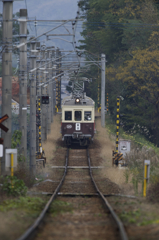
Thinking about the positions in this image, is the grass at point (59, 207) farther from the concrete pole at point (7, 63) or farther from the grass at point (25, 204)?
the concrete pole at point (7, 63)

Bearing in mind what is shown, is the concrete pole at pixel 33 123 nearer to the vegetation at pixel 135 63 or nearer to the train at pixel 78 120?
the train at pixel 78 120

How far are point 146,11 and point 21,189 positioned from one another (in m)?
35.2

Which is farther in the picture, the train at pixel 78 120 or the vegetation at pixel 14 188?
A: the train at pixel 78 120

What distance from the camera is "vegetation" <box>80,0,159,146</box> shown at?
127ft

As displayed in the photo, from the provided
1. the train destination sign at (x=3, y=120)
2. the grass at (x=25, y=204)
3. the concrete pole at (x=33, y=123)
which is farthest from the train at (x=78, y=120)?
the grass at (x=25, y=204)

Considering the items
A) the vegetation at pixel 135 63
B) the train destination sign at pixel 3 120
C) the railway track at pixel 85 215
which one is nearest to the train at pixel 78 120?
the railway track at pixel 85 215

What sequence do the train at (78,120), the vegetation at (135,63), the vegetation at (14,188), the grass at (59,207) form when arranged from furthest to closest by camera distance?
1. the vegetation at (135,63)
2. the train at (78,120)
3. the vegetation at (14,188)
4. the grass at (59,207)

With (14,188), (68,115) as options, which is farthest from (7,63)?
(68,115)

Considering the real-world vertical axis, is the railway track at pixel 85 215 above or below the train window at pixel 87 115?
below

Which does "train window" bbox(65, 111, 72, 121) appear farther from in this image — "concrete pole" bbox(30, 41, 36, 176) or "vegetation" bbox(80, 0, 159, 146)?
"vegetation" bbox(80, 0, 159, 146)

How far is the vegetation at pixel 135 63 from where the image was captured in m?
38.8

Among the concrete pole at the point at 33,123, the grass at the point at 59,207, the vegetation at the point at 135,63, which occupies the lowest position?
the grass at the point at 59,207

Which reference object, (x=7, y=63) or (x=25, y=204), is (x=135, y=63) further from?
(x=25, y=204)

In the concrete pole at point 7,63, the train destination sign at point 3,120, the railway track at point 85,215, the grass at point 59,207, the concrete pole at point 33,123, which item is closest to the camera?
the railway track at point 85,215
